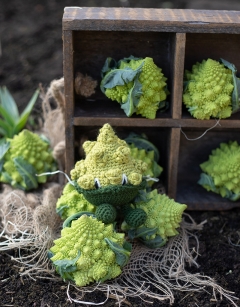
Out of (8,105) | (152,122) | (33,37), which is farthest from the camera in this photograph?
(33,37)

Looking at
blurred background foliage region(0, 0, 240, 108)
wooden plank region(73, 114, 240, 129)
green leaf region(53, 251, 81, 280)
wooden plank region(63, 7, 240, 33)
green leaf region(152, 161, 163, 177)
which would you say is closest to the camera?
green leaf region(53, 251, 81, 280)

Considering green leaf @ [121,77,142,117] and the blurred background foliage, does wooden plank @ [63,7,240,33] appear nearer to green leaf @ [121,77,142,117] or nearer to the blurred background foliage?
green leaf @ [121,77,142,117]

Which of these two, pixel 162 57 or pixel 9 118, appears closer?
pixel 162 57

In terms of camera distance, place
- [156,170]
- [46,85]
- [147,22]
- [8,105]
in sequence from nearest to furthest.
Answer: [147,22] < [156,170] < [8,105] < [46,85]

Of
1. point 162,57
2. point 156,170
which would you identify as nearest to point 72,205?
point 156,170

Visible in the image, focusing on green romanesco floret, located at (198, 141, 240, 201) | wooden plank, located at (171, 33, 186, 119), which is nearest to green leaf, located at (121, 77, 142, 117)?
wooden plank, located at (171, 33, 186, 119)

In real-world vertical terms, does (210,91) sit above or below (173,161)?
above

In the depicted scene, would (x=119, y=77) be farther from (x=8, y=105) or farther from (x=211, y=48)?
(x=8, y=105)
